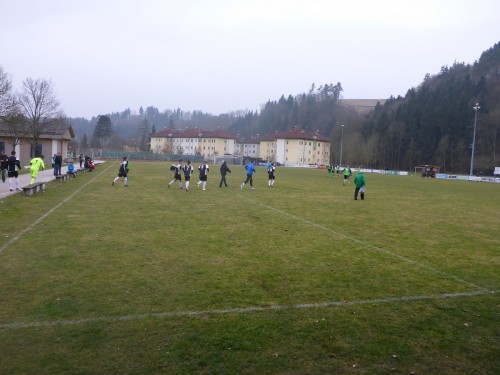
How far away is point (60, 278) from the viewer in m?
6.67

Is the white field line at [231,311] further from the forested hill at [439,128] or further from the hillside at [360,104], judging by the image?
the hillside at [360,104]

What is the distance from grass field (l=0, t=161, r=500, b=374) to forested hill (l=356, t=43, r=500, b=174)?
248ft

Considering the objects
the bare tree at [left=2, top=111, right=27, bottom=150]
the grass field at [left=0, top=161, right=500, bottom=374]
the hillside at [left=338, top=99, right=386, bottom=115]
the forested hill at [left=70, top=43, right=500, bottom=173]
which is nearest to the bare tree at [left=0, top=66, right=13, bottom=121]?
the bare tree at [left=2, top=111, right=27, bottom=150]

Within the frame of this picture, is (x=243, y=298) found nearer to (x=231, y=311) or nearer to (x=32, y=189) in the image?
(x=231, y=311)

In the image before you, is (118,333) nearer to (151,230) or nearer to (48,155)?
(151,230)

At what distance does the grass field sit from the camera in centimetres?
426

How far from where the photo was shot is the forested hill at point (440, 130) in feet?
261

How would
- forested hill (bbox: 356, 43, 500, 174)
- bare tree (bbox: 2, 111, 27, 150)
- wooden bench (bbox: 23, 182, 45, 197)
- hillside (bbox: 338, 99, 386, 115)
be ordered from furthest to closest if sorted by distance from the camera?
hillside (bbox: 338, 99, 386, 115), forested hill (bbox: 356, 43, 500, 174), bare tree (bbox: 2, 111, 27, 150), wooden bench (bbox: 23, 182, 45, 197)

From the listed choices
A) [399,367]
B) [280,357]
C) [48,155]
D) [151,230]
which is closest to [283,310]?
[280,357]

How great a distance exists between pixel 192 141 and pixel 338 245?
129 meters

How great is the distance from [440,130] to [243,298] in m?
91.0

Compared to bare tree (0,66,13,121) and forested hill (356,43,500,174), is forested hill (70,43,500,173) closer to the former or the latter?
forested hill (356,43,500,174)

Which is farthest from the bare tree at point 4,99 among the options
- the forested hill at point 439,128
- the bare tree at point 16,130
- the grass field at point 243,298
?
the forested hill at point 439,128

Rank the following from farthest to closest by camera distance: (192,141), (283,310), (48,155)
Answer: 1. (192,141)
2. (48,155)
3. (283,310)
